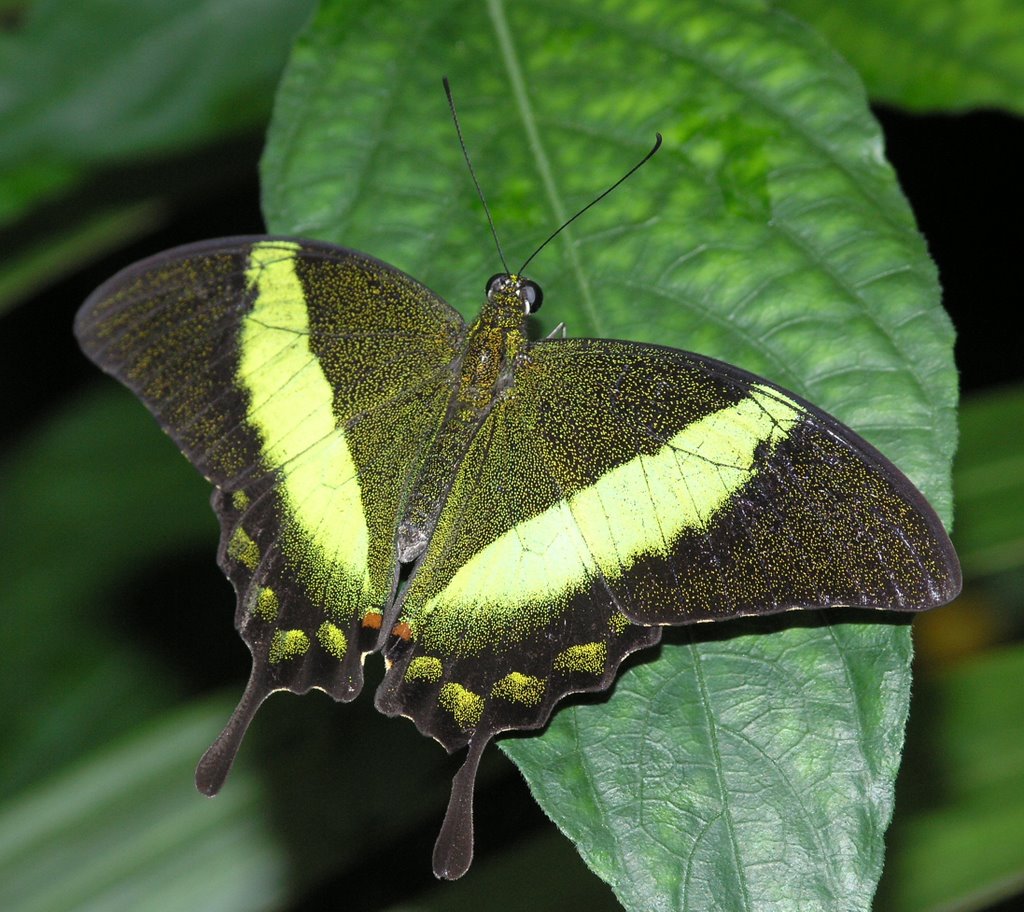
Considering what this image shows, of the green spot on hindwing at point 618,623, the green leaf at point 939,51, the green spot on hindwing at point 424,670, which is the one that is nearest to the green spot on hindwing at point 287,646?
the green spot on hindwing at point 424,670

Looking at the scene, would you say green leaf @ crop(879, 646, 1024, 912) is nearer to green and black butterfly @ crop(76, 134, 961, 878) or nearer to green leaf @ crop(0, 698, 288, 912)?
green and black butterfly @ crop(76, 134, 961, 878)

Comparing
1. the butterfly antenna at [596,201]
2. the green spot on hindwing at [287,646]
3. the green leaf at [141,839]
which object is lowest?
the green leaf at [141,839]

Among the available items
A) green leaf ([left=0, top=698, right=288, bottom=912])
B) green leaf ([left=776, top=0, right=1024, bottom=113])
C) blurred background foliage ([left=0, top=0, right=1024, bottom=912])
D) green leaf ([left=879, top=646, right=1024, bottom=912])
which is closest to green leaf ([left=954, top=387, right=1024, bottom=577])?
blurred background foliage ([left=0, top=0, right=1024, bottom=912])

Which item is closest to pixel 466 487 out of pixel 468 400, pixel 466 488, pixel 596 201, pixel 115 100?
pixel 466 488

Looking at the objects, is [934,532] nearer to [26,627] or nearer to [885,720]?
[885,720]

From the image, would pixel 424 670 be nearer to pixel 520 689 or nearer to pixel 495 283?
pixel 520 689

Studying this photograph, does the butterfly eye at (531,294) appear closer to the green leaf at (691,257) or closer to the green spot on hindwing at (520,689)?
the green leaf at (691,257)

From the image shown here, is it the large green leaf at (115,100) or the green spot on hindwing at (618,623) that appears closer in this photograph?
the green spot on hindwing at (618,623)
